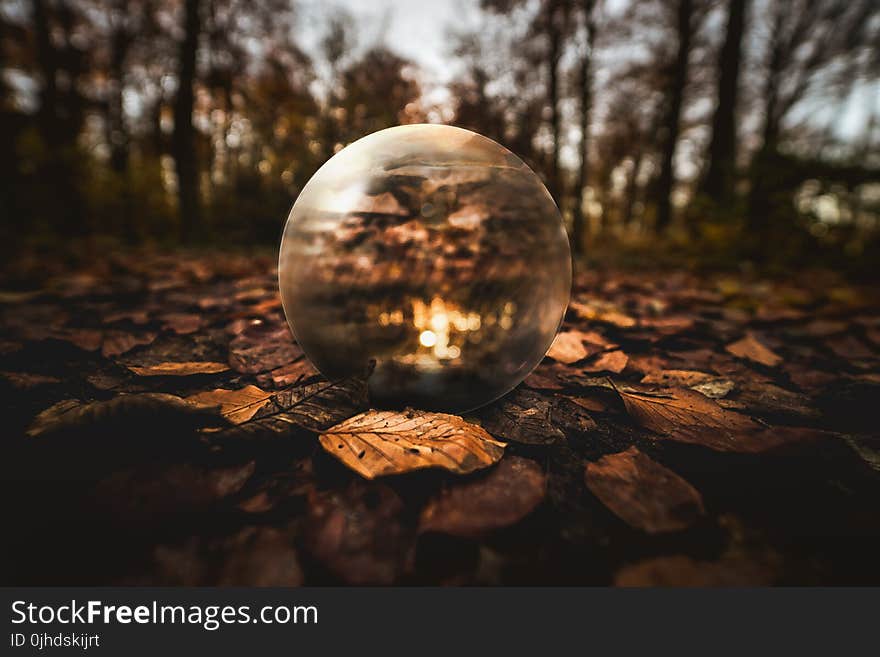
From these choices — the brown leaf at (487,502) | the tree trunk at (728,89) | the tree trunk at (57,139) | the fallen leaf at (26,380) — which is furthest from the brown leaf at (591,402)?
the tree trunk at (57,139)

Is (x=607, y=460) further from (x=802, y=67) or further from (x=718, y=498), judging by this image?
(x=802, y=67)

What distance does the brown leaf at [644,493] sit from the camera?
2.56 feet

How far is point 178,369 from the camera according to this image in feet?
4.42

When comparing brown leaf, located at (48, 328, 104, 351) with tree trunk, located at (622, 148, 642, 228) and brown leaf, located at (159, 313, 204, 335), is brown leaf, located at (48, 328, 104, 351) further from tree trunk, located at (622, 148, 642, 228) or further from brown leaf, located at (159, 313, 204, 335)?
tree trunk, located at (622, 148, 642, 228)

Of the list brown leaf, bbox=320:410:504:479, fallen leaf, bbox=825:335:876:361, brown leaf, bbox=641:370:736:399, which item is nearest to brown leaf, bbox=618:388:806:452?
brown leaf, bbox=641:370:736:399

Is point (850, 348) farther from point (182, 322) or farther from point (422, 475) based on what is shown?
point (182, 322)

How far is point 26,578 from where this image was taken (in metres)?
0.65

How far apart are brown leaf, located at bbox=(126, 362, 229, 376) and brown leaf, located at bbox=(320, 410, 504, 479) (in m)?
0.63

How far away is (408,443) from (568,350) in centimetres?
96

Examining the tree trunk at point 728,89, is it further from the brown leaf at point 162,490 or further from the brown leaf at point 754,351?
the brown leaf at point 162,490

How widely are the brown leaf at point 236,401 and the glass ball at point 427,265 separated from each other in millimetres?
214

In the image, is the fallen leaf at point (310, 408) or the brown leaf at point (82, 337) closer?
the fallen leaf at point (310, 408)

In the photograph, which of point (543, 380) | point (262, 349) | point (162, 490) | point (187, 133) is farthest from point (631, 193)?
point (162, 490)

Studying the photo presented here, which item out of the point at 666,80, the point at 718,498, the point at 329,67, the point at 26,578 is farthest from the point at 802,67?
the point at 26,578
